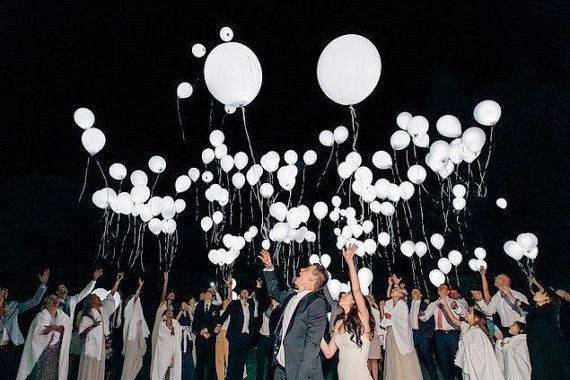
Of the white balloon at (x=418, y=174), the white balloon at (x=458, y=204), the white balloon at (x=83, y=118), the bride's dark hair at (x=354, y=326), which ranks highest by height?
the white balloon at (x=83, y=118)

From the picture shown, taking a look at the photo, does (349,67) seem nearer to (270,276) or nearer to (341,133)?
(270,276)

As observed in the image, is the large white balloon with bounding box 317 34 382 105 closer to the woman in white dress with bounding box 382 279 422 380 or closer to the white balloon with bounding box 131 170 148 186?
the woman in white dress with bounding box 382 279 422 380

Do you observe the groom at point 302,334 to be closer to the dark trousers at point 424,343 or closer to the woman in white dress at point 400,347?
the woman in white dress at point 400,347

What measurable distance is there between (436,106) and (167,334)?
22.6ft

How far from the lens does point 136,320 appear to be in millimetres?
6609

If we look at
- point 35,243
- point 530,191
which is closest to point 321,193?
point 530,191

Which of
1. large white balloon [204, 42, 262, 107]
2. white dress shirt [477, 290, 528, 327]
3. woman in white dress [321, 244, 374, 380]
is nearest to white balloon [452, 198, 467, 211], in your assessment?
white dress shirt [477, 290, 528, 327]

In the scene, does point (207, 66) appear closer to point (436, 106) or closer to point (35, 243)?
point (35, 243)

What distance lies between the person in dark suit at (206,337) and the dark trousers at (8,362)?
94.2 inches

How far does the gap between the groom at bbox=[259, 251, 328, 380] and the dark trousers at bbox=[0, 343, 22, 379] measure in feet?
15.2

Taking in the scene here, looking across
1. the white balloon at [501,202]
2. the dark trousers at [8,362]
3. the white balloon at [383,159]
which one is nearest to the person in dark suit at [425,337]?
the white balloon at [383,159]

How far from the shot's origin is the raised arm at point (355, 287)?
8.94ft

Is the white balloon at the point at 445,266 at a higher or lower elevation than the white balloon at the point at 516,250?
higher

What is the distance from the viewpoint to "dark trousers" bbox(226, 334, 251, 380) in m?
6.15
